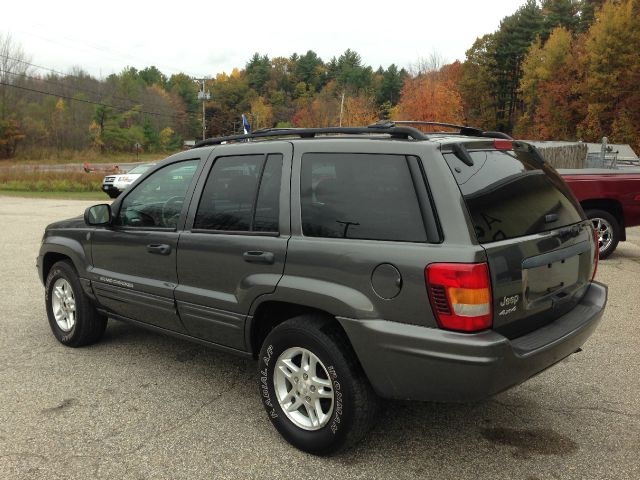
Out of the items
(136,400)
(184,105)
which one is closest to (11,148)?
(184,105)

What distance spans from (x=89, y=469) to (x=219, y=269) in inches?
50.6

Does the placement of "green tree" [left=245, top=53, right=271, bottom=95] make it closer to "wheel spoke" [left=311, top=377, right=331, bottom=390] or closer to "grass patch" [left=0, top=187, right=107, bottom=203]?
"grass patch" [left=0, top=187, right=107, bottom=203]

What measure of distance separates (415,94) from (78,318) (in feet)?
159

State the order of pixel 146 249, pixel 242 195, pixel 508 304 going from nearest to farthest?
pixel 508 304, pixel 242 195, pixel 146 249

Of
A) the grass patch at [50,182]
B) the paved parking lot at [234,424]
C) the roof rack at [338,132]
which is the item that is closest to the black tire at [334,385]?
the paved parking lot at [234,424]

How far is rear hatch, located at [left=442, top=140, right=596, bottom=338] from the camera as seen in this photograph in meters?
2.61

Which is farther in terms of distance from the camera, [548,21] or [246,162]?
[548,21]

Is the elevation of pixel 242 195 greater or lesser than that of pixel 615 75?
lesser

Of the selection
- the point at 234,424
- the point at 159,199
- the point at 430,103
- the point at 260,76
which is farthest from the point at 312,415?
the point at 260,76

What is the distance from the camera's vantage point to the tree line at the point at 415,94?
48500 mm

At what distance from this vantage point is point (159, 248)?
3.77 metres

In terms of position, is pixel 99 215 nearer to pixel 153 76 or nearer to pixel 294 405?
pixel 294 405

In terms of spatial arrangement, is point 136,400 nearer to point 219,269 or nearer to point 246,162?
point 219,269

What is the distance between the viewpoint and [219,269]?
133 inches
